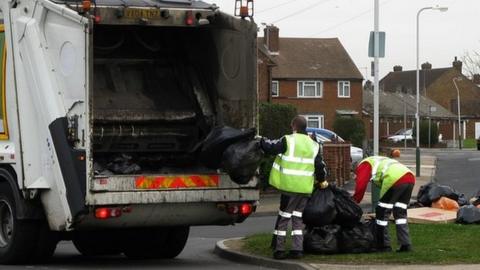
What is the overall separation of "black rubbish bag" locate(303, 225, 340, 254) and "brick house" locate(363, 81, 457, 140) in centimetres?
5911

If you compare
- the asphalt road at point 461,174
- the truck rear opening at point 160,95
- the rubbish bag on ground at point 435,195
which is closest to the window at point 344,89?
the asphalt road at point 461,174

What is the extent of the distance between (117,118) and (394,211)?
3270mm

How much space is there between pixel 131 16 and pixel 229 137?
164cm

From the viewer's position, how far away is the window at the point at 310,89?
193ft

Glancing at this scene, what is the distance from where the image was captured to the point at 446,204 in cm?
1455

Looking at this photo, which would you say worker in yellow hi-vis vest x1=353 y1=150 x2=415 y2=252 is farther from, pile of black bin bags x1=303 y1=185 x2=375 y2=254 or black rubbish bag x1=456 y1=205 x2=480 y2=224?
black rubbish bag x1=456 y1=205 x2=480 y2=224

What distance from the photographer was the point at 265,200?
21.0 meters

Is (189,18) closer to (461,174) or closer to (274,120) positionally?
(274,120)

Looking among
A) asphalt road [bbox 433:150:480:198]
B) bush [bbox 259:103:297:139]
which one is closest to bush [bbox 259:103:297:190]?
bush [bbox 259:103:297:139]

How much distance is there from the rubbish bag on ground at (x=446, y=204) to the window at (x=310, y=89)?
44.3 meters

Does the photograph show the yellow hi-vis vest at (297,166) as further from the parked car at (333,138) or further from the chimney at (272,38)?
the chimney at (272,38)

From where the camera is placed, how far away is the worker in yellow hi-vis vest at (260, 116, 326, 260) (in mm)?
10094

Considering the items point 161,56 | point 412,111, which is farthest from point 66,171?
point 412,111

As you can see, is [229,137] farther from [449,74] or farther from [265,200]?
[449,74]
